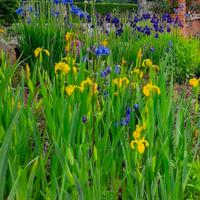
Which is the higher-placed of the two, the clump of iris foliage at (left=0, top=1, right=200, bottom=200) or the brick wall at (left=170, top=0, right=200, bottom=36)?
the clump of iris foliage at (left=0, top=1, right=200, bottom=200)

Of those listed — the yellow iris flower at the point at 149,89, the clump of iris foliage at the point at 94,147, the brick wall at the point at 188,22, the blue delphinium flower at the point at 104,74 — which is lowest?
the brick wall at the point at 188,22

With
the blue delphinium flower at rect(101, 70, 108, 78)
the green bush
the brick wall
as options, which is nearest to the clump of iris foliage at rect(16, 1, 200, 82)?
the blue delphinium flower at rect(101, 70, 108, 78)

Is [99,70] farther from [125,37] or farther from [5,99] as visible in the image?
[125,37]

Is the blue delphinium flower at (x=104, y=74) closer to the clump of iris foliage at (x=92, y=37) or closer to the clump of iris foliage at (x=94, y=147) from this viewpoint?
the clump of iris foliage at (x=94, y=147)

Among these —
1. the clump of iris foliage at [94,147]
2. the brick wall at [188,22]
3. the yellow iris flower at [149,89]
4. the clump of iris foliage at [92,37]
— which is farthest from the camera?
the brick wall at [188,22]

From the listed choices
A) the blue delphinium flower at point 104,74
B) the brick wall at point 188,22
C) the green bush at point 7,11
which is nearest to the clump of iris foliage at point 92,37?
the blue delphinium flower at point 104,74

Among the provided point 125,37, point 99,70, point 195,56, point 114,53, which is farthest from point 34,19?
point 99,70

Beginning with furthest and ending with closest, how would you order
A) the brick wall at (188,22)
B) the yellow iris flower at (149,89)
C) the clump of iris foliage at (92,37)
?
the brick wall at (188,22) < the clump of iris foliage at (92,37) < the yellow iris flower at (149,89)

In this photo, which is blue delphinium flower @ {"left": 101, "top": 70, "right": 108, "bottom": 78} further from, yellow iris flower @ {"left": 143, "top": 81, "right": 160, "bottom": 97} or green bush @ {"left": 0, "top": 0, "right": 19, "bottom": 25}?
green bush @ {"left": 0, "top": 0, "right": 19, "bottom": 25}

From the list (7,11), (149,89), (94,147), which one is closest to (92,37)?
(149,89)

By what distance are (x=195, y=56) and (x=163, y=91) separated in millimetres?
3763

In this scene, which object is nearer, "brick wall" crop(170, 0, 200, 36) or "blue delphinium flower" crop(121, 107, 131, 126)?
"blue delphinium flower" crop(121, 107, 131, 126)

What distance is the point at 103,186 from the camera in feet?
6.73

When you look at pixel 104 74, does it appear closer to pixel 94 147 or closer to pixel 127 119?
pixel 127 119
